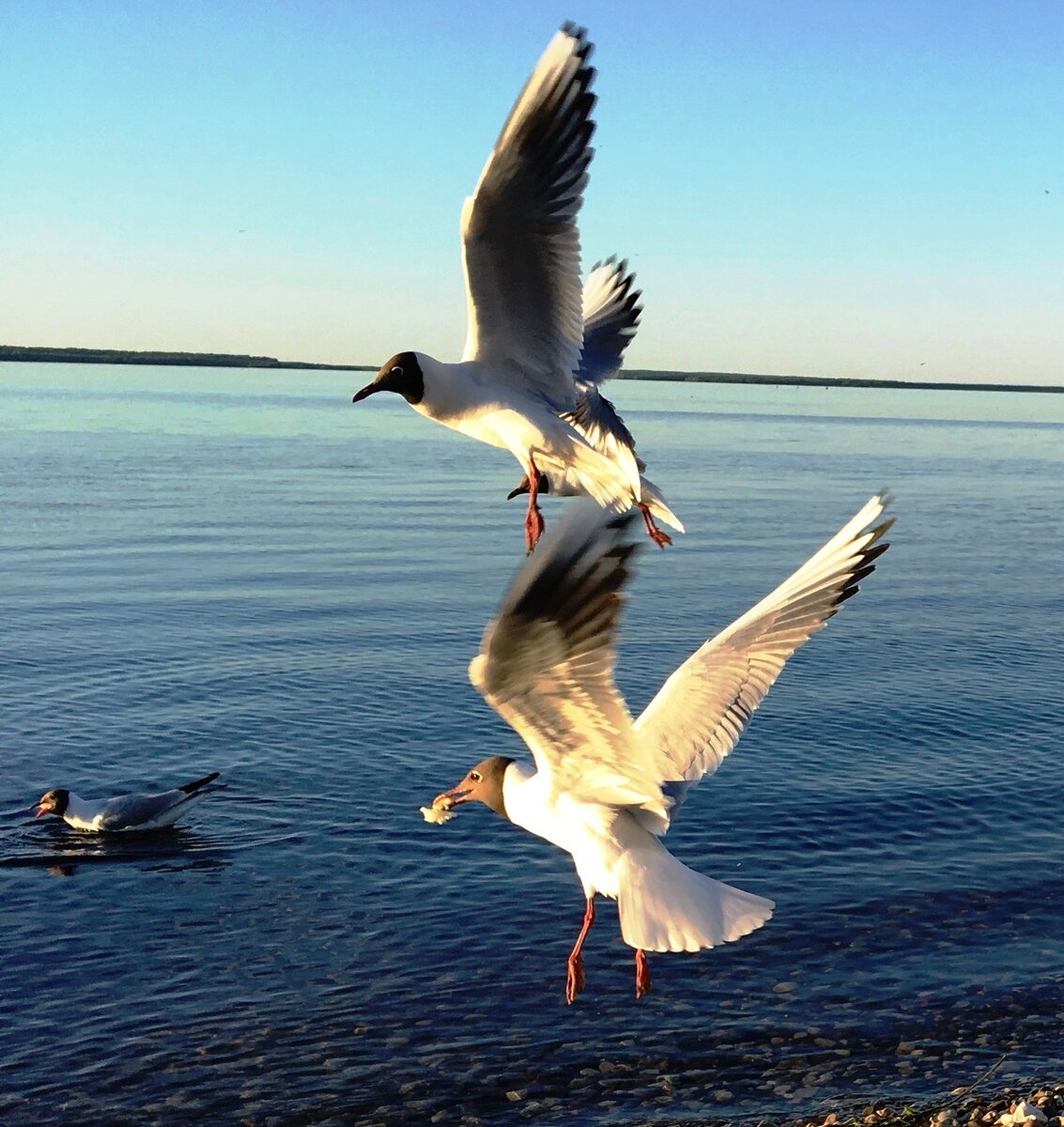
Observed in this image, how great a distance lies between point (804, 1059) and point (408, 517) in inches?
1035

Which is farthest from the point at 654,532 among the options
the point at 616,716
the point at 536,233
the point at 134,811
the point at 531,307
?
the point at 134,811

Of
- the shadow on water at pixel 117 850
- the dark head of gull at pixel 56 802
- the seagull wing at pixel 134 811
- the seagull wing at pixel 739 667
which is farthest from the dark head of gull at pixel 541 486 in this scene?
the dark head of gull at pixel 56 802

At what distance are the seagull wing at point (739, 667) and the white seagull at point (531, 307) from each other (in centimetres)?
89

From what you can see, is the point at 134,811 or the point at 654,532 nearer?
the point at 654,532

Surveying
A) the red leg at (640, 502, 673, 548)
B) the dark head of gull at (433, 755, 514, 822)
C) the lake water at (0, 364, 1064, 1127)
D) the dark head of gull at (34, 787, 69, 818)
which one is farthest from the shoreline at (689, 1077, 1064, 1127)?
the dark head of gull at (34, 787, 69, 818)

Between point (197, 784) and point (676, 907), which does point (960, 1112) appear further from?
point (197, 784)

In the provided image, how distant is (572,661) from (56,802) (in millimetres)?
9590

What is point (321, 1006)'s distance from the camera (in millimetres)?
10266

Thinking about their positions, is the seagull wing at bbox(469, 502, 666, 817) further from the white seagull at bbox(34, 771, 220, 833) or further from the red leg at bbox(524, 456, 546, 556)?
the white seagull at bbox(34, 771, 220, 833)

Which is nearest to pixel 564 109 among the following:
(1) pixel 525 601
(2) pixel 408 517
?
(1) pixel 525 601

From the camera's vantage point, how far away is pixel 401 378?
22.3 feet

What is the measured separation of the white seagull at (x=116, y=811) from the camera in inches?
524

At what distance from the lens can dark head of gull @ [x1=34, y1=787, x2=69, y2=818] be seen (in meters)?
13.4

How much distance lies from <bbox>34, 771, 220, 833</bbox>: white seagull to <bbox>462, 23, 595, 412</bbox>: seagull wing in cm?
717
